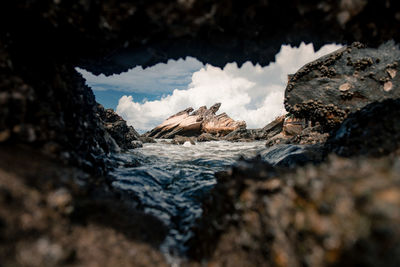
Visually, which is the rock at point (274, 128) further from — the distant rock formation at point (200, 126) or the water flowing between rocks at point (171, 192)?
the water flowing between rocks at point (171, 192)

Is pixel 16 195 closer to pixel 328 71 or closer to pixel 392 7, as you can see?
pixel 392 7

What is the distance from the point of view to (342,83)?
688cm

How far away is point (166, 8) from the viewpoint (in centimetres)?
226

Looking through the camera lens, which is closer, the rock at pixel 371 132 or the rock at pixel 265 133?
the rock at pixel 371 132

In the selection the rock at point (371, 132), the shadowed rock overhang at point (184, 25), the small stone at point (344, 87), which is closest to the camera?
the shadowed rock overhang at point (184, 25)

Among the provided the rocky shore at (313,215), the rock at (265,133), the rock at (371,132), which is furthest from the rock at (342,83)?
the rock at (265,133)

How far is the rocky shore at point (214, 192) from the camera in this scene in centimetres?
126

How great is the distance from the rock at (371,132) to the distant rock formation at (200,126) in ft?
88.2

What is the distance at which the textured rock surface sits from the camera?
3.42 feet

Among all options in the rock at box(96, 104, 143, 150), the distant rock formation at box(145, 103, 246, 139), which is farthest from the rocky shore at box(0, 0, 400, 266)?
the distant rock formation at box(145, 103, 246, 139)

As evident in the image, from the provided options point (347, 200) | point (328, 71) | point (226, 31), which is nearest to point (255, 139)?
point (328, 71)

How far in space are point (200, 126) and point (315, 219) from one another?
103ft

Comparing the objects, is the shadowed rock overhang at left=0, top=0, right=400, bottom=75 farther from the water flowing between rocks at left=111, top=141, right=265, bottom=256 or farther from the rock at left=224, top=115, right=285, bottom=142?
the rock at left=224, top=115, right=285, bottom=142

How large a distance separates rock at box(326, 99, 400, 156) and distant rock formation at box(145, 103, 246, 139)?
2687cm
